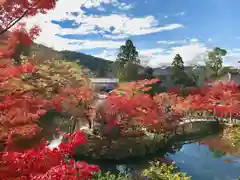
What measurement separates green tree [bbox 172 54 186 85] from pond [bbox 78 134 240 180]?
20827mm

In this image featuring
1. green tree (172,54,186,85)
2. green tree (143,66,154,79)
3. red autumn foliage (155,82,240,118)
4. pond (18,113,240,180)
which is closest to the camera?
pond (18,113,240,180)

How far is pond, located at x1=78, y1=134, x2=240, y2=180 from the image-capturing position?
46.5ft

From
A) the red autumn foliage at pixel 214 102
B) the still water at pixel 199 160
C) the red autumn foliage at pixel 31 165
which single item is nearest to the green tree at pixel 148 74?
the red autumn foliage at pixel 214 102

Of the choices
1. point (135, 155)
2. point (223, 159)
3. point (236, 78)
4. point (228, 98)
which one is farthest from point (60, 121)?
point (236, 78)

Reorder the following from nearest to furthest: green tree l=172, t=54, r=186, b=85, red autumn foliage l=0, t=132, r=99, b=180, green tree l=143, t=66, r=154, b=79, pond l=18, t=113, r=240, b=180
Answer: red autumn foliage l=0, t=132, r=99, b=180
pond l=18, t=113, r=240, b=180
green tree l=143, t=66, r=154, b=79
green tree l=172, t=54, r=186, b=85

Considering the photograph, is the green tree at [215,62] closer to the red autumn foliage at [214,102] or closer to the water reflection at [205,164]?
the red autumn foliage at [214,102]

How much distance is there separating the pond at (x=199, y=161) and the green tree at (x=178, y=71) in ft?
68.3

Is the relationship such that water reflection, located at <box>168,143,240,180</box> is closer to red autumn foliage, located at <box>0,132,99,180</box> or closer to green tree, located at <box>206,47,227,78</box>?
red autumn foliage, located at <box>0,132,99,180</box>

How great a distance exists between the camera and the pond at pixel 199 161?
14.2 m

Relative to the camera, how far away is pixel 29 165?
472 centimetres

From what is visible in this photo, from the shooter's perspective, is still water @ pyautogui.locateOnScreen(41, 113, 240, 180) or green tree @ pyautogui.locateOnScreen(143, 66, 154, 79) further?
green tree @ pyautogui.locateOnScreen(143, 66, 154, 79)

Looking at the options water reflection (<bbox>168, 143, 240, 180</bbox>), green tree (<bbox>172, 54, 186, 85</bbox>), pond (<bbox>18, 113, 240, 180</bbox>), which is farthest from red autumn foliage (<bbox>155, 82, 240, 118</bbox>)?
green tree (<bbox>172, 54, 186, 85</bbox>)

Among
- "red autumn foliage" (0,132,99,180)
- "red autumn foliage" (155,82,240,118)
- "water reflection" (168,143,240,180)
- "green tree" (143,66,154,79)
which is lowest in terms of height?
"water reflection" (168,143,240,180)

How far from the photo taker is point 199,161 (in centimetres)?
1675
